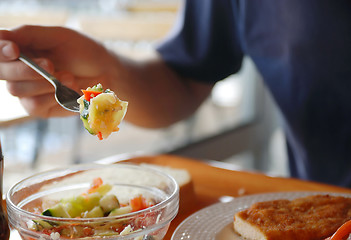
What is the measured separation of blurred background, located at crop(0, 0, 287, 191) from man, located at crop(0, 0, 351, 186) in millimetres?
1170

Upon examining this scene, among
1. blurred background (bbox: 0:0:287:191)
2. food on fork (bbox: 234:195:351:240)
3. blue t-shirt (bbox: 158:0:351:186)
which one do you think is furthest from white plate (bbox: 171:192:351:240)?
blurred background (bbox: 0:0:287:191)

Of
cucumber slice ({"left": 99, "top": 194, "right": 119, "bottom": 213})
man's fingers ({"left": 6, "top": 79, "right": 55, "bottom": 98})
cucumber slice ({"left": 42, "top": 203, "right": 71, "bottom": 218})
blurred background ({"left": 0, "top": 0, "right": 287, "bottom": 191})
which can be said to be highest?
man's fingers ({"left": 6, "top": 79, "right": 55, "bottom": 98})

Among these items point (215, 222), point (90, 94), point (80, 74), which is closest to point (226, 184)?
point (215, 222)

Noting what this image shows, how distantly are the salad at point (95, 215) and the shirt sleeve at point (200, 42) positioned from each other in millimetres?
708

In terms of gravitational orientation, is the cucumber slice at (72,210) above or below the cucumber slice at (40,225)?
below

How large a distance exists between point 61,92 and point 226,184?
48 centimetres

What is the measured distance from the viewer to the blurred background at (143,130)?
2732 millimetres

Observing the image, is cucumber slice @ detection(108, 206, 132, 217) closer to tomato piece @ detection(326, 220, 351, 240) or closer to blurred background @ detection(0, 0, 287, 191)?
tomato piece @ detection(326, 220, 351, 240)

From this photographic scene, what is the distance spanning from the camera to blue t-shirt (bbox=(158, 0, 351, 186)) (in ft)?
4.02

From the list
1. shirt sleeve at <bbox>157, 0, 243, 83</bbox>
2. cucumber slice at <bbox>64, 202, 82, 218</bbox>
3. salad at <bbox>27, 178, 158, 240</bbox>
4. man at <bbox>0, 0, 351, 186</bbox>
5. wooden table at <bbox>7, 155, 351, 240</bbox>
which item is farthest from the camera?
shirt sleeve at <bbox>157, 0, 243, 83</bbox>

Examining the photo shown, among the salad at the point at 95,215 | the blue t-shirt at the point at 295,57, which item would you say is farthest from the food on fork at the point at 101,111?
the blue t-shirt at the point at 295,57

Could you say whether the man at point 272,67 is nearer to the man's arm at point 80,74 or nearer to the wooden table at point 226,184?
the man's arm at point 80,74

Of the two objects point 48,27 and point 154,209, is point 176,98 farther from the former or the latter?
point 154,209

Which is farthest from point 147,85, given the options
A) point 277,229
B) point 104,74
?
point 277,229
